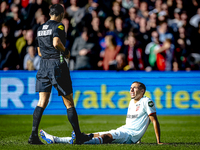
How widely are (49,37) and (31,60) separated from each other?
652 cm

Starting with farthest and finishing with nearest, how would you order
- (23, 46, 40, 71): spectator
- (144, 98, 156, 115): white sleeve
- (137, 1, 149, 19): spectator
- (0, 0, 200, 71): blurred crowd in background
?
1. (137, 1, 149, 19): spectator
2. (23, 46, 40, 71): spectator
3. (0, 0, 200, 71): blurred crowd in background
4. (144, 98, 156, 115): white sleeve

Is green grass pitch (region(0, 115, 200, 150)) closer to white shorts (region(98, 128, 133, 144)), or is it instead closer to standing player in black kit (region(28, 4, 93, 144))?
white shorts (region(98, 128, 133, 144))

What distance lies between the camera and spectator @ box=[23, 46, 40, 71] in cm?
1206

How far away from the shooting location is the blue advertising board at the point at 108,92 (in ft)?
37.6

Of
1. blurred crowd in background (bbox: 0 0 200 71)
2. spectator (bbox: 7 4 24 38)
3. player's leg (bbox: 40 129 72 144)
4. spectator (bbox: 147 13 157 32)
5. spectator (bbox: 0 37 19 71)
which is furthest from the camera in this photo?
spectator (bbox: 7 4 24 38)

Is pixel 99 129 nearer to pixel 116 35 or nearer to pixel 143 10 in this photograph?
pixel 116 35

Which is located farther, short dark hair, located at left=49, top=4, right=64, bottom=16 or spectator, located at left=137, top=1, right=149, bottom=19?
spectator, located at left=137, top=1, right=149, bottom=19

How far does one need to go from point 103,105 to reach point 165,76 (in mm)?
2114

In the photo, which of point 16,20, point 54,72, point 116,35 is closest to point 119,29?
point 116,35

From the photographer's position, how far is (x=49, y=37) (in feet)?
19.0

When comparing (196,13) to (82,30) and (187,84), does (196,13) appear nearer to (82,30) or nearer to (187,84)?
(187,84)

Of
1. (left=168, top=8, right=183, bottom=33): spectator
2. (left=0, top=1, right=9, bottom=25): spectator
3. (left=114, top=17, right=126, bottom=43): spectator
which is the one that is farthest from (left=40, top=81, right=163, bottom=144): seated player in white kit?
(left=0, top=1, right=9, bottom=25): spectator

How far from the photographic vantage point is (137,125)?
5.64 metres

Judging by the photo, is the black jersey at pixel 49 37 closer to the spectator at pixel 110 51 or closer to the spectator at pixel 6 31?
the spectator at pixel 110 51
